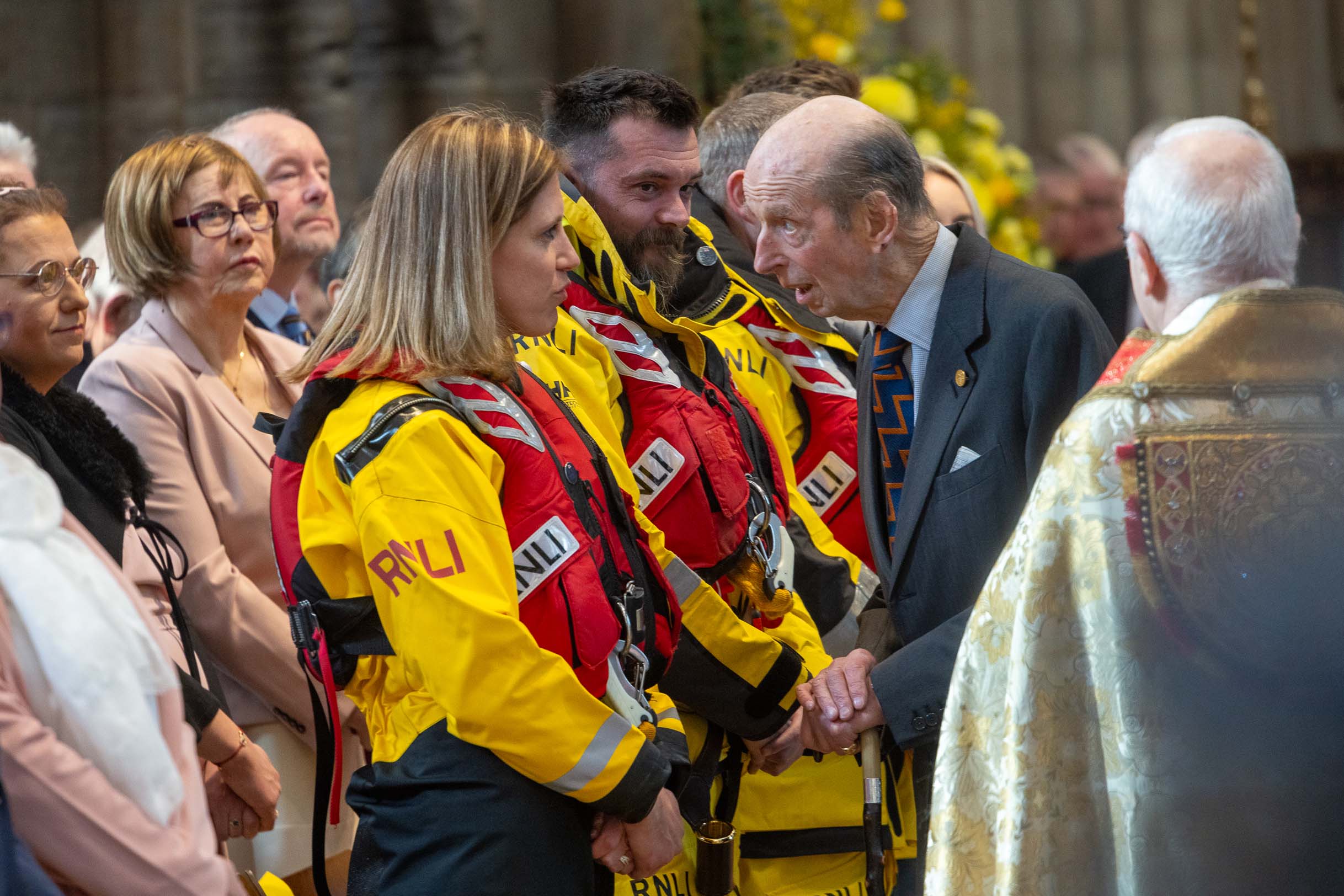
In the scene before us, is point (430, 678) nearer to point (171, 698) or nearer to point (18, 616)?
point (171, 698)

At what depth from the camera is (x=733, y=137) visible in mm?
3426

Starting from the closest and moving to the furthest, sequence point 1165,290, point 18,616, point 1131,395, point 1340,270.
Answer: point 18,616
point 1131,395
point 1165,290
point 1340,270

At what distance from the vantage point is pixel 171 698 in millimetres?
1684

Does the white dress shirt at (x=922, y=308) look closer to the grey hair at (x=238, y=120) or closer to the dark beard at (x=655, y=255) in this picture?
the dark beard at (x=655, y=255)

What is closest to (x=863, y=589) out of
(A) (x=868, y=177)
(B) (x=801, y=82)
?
(A) (x=868, y=177)

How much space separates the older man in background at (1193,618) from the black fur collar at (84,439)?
143 centimetres

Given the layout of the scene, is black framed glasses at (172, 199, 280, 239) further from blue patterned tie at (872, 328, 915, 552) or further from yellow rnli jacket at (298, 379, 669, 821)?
blue patterned tie at (872, 328, 915, 552)

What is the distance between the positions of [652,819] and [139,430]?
1346 mm

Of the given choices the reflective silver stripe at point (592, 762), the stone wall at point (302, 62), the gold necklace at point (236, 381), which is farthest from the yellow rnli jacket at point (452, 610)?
the stone wall at point (302, 62)

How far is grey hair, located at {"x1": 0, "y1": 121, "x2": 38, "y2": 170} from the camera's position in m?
3.44

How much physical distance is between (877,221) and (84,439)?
1.34 m

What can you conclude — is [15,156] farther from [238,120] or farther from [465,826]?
[465,826]

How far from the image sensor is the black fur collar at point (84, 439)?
2.42 metres

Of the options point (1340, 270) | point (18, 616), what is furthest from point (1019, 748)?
point (1340, 270)
